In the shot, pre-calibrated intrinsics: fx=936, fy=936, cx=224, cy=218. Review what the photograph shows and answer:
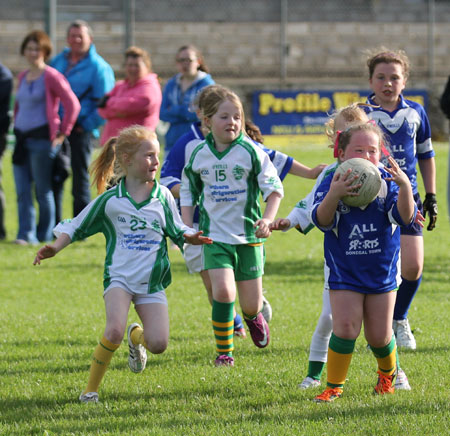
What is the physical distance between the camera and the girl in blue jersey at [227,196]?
6.11 metres

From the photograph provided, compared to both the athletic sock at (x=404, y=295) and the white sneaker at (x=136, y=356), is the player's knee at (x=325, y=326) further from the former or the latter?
the athletic sock at (x=404, y=295)

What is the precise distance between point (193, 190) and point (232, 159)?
386 millimetres

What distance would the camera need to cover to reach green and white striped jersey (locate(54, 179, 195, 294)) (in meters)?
5.25

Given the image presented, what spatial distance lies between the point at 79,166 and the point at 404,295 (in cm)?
657

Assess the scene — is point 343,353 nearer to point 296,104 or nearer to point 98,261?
point 98,261

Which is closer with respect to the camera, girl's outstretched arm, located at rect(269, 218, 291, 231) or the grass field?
the grass field

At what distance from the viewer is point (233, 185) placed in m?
6.15

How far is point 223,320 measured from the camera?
6.14 m

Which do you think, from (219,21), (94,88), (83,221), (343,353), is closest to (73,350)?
(83,221)

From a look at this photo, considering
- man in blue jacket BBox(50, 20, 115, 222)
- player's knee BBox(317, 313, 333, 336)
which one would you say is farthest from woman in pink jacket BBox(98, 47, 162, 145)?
player's knee BBox(317, 313, 333, 336)

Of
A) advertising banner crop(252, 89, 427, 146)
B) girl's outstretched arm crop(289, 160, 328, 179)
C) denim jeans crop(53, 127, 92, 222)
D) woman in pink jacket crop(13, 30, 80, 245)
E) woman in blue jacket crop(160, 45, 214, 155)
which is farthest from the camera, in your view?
advertising banner crop(252, 89, 427, 146)

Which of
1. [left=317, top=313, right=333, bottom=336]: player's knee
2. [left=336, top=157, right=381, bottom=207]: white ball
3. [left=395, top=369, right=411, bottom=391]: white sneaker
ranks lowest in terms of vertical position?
[left=395, top=369, right=411, bottom=391]: white sneaker

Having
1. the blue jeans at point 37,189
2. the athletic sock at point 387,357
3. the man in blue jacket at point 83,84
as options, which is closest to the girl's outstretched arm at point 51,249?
the athletic sock at point 387,357

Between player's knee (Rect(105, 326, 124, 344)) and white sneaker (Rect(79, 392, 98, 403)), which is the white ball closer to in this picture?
player's knee (Rect(105, 326, 124, 344))
